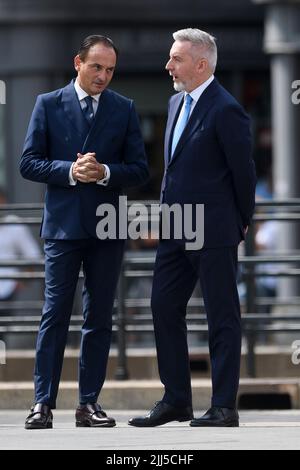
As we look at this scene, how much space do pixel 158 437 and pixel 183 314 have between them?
752 mm

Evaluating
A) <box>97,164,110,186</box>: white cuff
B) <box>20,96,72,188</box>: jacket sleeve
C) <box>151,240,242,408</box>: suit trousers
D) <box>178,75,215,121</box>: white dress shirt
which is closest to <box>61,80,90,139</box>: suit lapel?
<box>20,96,72,188</box>: jacket sleeve

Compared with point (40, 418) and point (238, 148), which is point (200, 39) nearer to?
point (238, 148)

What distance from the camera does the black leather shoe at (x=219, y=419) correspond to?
8258mm

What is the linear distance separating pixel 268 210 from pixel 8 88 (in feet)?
19.2

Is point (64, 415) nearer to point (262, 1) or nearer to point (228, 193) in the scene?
point (228, 193)

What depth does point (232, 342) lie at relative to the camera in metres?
8.32

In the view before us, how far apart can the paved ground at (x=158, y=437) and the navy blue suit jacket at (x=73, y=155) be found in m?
0.95

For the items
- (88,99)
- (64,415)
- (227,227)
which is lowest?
(64,415)

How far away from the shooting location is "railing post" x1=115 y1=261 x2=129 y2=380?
11326 mm

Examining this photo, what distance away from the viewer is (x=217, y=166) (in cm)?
826
